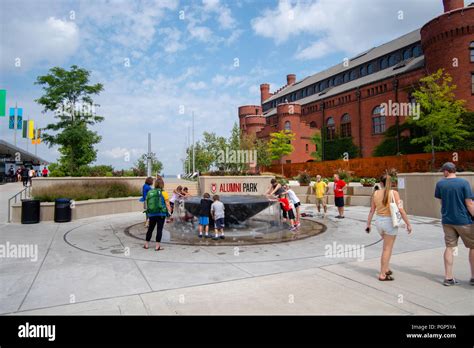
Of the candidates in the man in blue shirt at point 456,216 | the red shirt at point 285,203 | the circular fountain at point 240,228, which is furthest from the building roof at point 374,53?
the man in blue shirt at point 456,216

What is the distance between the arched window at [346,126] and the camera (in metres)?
52.8

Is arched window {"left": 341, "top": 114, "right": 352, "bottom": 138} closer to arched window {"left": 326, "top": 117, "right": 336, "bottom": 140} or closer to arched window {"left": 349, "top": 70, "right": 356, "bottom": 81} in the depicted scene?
arched window {"left": 326, "top": 117, "right": 336, "bottom": 140}

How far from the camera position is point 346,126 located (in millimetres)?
53438

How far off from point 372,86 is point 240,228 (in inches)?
1704

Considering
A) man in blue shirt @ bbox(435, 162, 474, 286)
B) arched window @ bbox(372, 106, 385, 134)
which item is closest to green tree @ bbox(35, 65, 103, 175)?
man in blue shirt @ bbox(435, 162, 474, 286)

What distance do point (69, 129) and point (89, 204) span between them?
8.02 meters

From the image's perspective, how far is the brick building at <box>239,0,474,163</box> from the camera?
34.6 metres

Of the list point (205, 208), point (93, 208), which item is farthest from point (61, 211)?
point (205, 208)

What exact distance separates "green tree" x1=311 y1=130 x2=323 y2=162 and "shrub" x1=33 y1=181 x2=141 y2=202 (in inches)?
1719

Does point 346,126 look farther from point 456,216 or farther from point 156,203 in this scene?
point 456,216

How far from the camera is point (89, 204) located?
15930 millimetres

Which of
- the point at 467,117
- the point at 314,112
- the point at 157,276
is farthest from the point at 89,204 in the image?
the point at 314,112
